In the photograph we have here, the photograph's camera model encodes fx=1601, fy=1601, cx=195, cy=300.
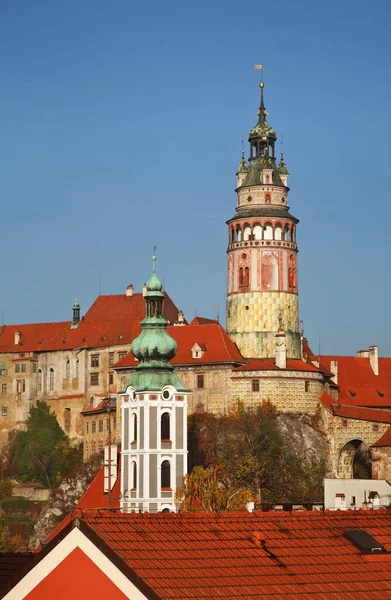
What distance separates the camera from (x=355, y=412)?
89500 millimetres

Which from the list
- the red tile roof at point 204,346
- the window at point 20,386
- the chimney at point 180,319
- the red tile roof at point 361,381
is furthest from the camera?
the window at point 20,386

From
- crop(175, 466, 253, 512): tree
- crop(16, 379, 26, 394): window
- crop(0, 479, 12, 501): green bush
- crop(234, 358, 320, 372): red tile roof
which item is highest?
crop(234, 358, 320, 372): red tile roof

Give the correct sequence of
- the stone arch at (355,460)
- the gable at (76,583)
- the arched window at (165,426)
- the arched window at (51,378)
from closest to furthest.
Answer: the gable at (76,583) → the arched window at (165,426) → the stone arch at (355,460) → the arched window at (51,378)

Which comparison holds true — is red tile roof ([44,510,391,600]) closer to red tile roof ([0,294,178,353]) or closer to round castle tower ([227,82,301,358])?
round castle tower ([227,82,301,358])

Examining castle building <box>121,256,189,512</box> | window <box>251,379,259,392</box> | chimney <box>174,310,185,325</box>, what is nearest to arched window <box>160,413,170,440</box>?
castle building <box>121,256,189,512</box>

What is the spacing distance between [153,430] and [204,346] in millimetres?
15690

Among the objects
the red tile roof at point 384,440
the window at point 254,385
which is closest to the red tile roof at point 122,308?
the window at point 254,385

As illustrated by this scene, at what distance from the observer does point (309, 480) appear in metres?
84.2

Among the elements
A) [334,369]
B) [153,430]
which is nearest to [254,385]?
[334,369]

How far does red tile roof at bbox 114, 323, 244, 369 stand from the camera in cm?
9081

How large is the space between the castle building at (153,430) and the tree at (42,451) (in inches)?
807

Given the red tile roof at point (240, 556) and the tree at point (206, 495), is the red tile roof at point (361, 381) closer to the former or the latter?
the tree at point (206, 495)

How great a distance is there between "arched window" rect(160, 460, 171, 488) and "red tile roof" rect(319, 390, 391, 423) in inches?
623

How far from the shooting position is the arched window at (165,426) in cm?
7694
